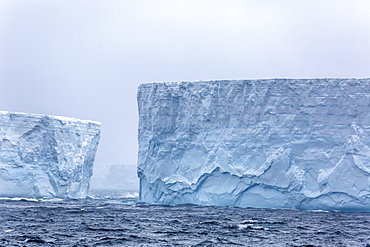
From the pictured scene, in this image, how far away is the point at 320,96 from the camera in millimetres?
22641

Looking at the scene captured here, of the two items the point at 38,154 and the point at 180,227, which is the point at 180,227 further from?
the point at 38,154

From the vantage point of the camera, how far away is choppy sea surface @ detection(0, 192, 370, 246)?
46.3ft

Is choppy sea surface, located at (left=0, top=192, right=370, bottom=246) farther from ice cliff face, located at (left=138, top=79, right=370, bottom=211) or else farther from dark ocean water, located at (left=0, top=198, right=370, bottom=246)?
ice cliff face, located at (left=138, top=79, right=370, bottom=211)

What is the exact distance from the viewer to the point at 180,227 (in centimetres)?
1722

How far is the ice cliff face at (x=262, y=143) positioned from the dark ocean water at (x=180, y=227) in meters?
0.81

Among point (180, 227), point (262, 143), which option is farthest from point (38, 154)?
point (180, 227)

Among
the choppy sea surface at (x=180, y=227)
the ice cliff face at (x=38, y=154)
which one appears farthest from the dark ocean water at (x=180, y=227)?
the ice cliff face at (x=38, y=154)

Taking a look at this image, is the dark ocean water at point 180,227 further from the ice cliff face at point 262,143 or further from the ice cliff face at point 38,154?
the ice cliff face at point 38,154

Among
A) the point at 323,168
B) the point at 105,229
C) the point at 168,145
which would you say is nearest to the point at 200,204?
the point at 168,145

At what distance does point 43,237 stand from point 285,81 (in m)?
12.0

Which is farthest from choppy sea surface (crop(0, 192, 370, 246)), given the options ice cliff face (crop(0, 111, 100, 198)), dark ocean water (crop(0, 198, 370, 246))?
ice cliff face (crop(0, 111, 100, 198))

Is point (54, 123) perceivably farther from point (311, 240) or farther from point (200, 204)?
point (311, 240)

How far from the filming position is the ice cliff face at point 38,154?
28.9 m

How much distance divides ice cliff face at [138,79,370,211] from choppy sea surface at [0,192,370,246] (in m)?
0.82
